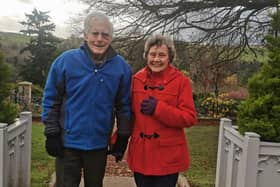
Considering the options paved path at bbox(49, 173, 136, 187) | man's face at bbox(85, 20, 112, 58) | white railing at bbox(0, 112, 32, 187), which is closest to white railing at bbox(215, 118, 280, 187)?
man's face at bbox(85, 20, 112, 58)

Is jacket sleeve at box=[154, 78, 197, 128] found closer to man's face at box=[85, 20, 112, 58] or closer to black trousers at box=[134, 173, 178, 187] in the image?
black trousers at box=[134, 173, 178, 187]

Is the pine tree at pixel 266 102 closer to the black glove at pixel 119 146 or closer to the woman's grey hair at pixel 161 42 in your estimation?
the woman's grey hair at pixel 161 42

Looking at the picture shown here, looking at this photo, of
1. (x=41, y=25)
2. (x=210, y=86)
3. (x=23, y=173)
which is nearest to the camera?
(x=23, y=173)

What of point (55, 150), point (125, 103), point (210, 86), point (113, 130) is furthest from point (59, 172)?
point (210, 86)

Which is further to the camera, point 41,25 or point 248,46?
point 41,25

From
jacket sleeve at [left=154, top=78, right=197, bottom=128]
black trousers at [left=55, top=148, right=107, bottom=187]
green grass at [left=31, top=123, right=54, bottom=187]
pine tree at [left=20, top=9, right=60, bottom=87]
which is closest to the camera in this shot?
jacket sleeve at [left=154, top=78, right=197, bottom=128]

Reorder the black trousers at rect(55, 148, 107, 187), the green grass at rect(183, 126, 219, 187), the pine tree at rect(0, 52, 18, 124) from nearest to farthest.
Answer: the black trousers at rect(55, 148, 107, 187) → the pine tree at rect(0, 52, 18, 124) → the green grass at rect(183, 126, 219, 187)

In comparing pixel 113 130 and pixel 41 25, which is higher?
pixel 41 25

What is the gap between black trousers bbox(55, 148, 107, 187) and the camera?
10.5 feet

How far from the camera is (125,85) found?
10.7 feet

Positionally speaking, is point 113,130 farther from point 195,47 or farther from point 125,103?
point 195,47

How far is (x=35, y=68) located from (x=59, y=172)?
63.3 ft

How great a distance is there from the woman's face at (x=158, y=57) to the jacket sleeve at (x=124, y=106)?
23 centimetres

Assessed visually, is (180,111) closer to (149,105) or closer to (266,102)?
(149,105)
